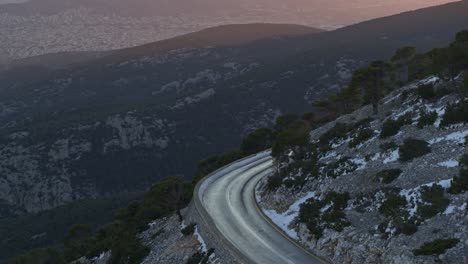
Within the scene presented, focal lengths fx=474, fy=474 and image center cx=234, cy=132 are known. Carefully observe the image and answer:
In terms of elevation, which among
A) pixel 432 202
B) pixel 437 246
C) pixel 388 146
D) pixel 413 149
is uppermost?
pixel 413 149

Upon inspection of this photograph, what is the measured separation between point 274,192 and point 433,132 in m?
13.3

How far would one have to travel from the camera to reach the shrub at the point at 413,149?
2983cm

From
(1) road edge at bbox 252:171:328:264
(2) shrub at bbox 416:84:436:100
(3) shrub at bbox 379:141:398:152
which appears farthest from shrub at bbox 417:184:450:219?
(2) shrub at bbox 416:84:436:100

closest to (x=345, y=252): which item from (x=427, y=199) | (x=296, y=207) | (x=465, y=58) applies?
(x=427, y=199)

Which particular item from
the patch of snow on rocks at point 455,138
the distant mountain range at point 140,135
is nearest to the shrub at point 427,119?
the patch of snow on rocks at point 455,138

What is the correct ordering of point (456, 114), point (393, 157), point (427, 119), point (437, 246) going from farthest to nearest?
point (427, 119)
point (393, 157)
point (456, 114)
point (437, 246)

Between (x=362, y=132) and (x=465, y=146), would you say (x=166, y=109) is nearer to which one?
(x=362, y=132)

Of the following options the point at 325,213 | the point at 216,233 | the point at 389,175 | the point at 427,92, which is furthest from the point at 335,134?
the point at 216,233

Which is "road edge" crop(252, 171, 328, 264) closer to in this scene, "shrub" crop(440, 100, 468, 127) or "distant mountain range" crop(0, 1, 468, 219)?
"shrub" crop(440, 100, 468, 127)

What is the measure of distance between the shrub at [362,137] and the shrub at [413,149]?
618 centimetres

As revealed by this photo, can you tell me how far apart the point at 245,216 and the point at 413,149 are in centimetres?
1368

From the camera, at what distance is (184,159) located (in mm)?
155250

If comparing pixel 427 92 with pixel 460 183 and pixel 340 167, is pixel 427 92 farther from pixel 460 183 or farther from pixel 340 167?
pixel 460 183

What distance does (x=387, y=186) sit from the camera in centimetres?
2861
